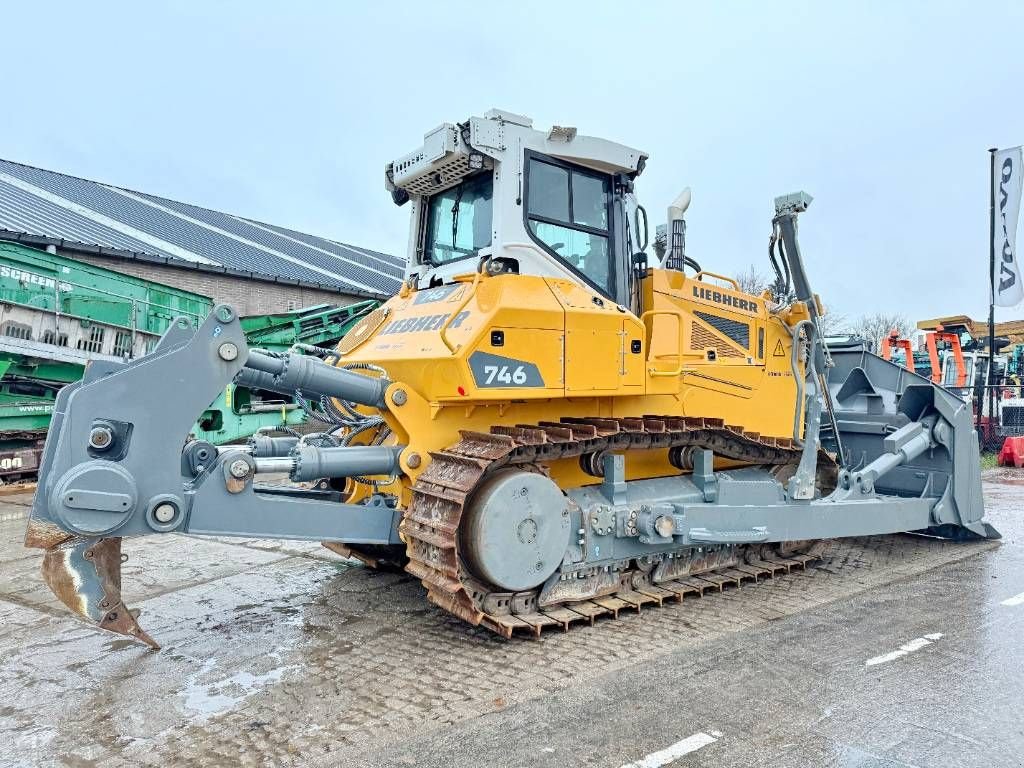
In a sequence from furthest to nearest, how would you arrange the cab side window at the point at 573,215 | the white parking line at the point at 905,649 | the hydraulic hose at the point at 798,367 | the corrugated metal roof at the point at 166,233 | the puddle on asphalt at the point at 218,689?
the corrugated metal roof at the point at 166,233 < the hydraulic hose at the point at 798,367 < the cab side window at the point at 573,215 < the white parking line at the point at 905,649 < the puddle on asphalt at the point at 218,689

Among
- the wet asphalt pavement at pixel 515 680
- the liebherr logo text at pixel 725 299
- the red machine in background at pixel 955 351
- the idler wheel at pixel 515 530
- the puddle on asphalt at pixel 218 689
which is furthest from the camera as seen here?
the red machine in background at pixel 955 351

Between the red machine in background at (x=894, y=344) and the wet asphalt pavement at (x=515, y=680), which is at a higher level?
the red machine in background at (x=894, y=344)

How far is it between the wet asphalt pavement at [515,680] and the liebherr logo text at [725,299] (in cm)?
221

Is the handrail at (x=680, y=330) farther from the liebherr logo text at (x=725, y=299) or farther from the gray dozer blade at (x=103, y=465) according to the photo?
the gray dozer blade at (x=103, y=465)

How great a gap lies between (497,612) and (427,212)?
315 centimetres

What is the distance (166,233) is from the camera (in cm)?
1947

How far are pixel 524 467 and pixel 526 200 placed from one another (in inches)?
71.2

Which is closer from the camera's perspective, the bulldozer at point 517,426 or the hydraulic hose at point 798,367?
the bulldozer at point 517,426

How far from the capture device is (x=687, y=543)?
5.26 metres

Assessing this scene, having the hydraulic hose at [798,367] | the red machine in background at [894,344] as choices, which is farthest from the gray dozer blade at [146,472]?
the red machine in background at [894,344]

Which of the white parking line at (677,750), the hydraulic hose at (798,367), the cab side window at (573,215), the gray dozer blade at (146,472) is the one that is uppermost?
the cab side window at (573,215)

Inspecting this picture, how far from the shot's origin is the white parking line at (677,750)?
3.16 m

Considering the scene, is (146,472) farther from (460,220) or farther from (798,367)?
(798,367)

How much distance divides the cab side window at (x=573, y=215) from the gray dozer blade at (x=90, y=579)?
323 centimetres
